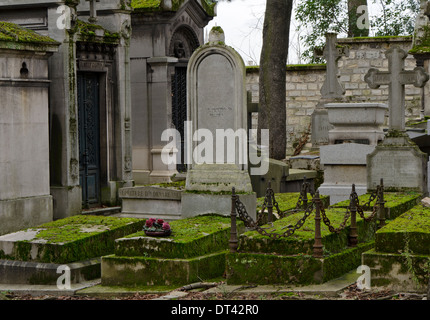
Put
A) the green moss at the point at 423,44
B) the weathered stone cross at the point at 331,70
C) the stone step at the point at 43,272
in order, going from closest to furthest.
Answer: the stone step at the point at 43,272 → the green moss at the point at 423,44 → the weathered stone cross at the point at 331,70

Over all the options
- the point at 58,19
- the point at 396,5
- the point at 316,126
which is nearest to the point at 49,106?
the point at 58,19

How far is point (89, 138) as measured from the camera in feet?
45.0

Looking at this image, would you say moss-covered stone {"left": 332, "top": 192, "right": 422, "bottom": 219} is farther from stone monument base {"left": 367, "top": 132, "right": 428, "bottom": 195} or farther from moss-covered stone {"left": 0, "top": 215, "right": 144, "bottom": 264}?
moss-covered stone {"left": 0, "top": 215, "right": 144, "bottom": 264}

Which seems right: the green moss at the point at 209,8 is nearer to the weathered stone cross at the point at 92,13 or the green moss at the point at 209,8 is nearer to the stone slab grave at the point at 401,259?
the weathered stone cross at the point at 92,13

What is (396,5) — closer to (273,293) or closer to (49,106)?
(49,106)

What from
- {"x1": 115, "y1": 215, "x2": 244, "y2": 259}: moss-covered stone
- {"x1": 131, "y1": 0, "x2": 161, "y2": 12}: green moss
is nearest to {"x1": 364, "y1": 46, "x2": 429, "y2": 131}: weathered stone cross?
{"x1": 115, "y1": 215, "x2": 244, "y2": 259}: moss-covered stone

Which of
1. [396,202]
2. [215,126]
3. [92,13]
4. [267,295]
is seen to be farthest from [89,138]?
[267,295]

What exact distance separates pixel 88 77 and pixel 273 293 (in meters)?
7.56

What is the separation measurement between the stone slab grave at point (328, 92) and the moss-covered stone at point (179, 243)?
1083cm

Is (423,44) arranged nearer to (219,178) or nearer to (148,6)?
(148,6)

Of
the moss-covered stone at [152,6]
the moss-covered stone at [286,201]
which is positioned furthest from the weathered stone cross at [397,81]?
the moss-covered stone at [152,6]

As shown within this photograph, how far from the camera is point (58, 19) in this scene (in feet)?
40.8

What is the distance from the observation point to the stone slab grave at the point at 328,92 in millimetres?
19422

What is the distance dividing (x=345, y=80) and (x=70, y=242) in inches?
625
